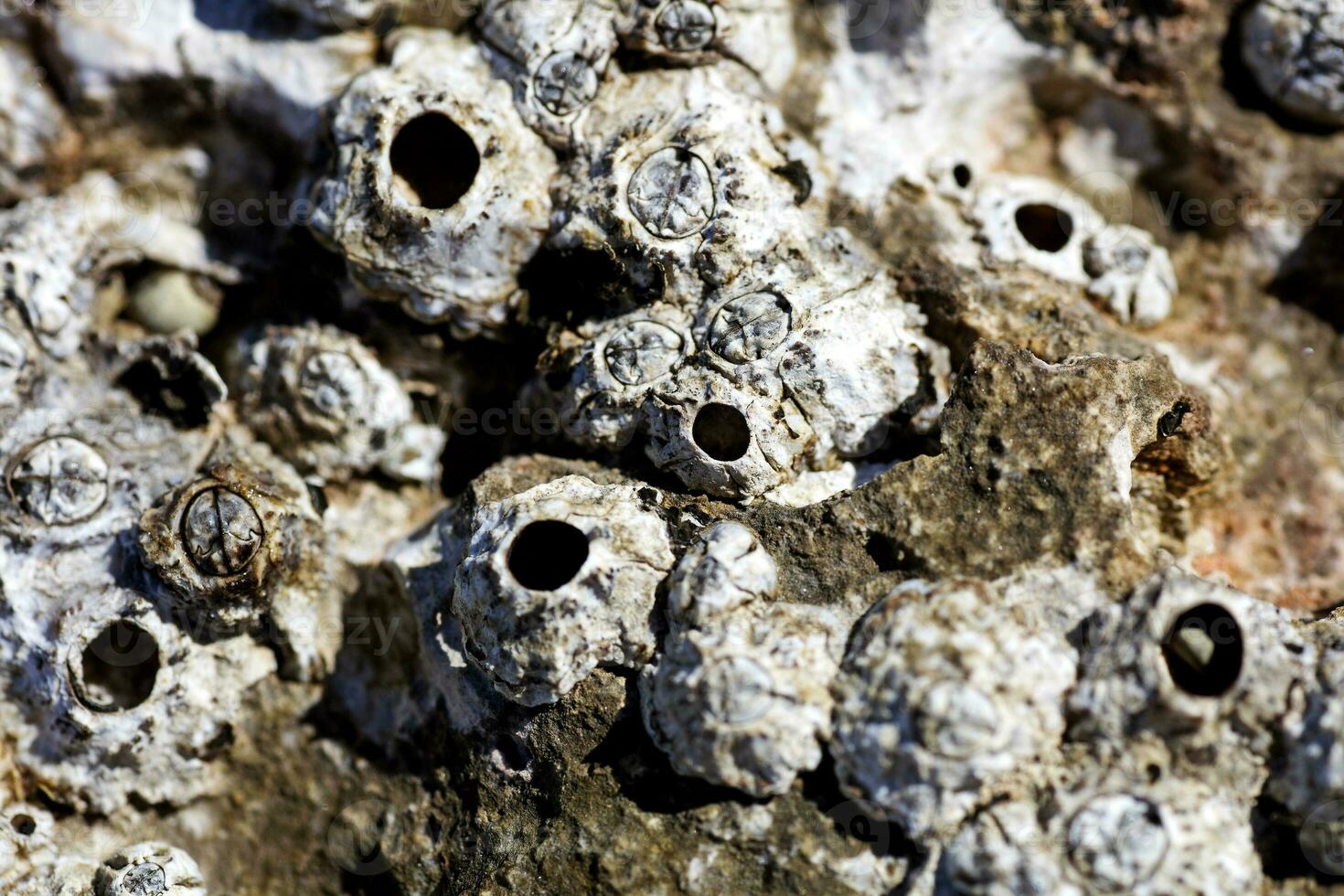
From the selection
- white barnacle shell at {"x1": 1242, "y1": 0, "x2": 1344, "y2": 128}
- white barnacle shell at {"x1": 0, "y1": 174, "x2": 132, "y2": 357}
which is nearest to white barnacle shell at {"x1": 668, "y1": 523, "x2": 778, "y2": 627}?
white barnacle shell at {"x1": 0, "y1": 174, "x2": 132, "y2": 357}

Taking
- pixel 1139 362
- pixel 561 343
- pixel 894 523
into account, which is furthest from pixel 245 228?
pixel 1139 362

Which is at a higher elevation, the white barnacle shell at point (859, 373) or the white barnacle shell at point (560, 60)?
the white barnacle shell at point (560, 60)

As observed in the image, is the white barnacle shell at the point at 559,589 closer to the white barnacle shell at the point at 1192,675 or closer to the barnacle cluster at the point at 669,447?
the barnacle cluster at the point at 669,447

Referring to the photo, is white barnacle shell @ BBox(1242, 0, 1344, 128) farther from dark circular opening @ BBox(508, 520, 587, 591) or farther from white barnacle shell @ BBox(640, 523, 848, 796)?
dark circular opening @ BBox(508, 520, 587, 591)

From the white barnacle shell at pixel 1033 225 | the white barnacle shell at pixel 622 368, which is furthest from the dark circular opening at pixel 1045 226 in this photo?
the white barnacle shell at pixel 622 368

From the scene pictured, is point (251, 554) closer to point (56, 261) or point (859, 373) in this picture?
point (56, 261)

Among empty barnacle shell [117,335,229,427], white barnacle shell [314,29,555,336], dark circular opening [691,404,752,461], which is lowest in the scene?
empty barnacle shell [117,335,229,427]
